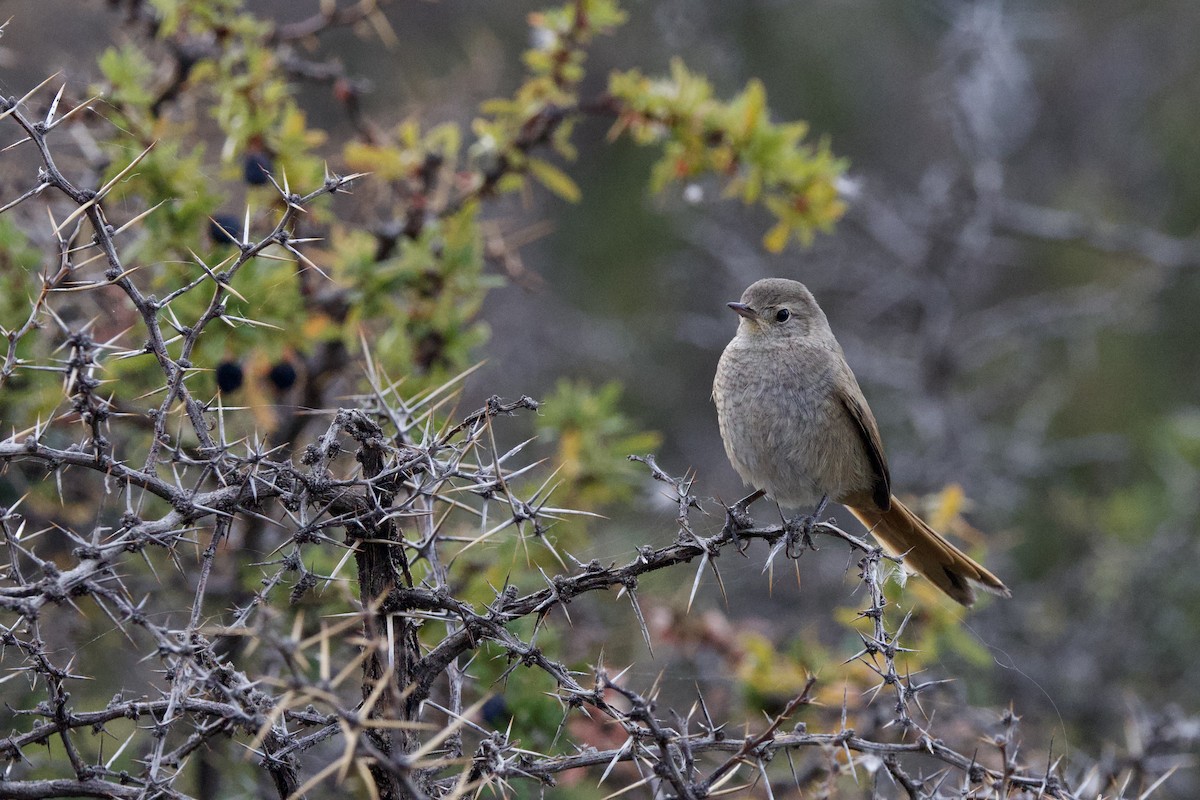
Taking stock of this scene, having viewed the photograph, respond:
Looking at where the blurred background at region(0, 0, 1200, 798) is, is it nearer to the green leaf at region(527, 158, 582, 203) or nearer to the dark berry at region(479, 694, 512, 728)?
the green leaf at region(527, 158, 582, 203)

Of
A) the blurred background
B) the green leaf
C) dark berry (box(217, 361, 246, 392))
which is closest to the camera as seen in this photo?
dark berry (box(217, 361, 246, 392))

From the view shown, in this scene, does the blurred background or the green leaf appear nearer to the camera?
the green leaf

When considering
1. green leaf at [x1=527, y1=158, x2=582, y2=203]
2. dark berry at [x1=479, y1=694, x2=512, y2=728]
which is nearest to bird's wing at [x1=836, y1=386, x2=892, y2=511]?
green leaf at [x1=527, y1=158, x2=582, y2=203]

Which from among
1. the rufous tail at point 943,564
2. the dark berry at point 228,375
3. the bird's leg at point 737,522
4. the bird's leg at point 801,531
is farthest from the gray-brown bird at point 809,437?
the dark berry at point 228,375

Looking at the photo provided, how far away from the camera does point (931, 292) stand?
20.3 ft

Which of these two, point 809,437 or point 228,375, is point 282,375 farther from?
point 809,437

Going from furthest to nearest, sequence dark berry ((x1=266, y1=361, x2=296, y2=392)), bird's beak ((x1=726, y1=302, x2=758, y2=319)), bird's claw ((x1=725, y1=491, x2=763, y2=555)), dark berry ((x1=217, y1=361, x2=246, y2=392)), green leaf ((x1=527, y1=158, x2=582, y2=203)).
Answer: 1. green leaf ((x1=527, y1=158, x2=582, y2=203))
2. bird's beak ((x1=726, y1=302, x2=758, y2=319))
3. dark berry ((x1=266, y1=361, x2=296, y2=392))
4. dark berry ((x1=217, y1=361, x2=246, y2=392))
5. bird's claw ((x1=725, y1=491, x2=763, y2=555))

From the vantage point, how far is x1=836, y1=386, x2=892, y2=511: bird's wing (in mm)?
3916

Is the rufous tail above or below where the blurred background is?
above

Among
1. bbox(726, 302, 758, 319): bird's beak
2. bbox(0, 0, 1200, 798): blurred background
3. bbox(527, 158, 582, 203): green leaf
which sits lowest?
bbox(0, 0, 1200, 798): blurred background

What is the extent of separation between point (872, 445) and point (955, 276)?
9.81 feet

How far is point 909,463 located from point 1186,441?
1.51 m

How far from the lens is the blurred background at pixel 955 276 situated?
6012mm

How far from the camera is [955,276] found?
655 centimetres
